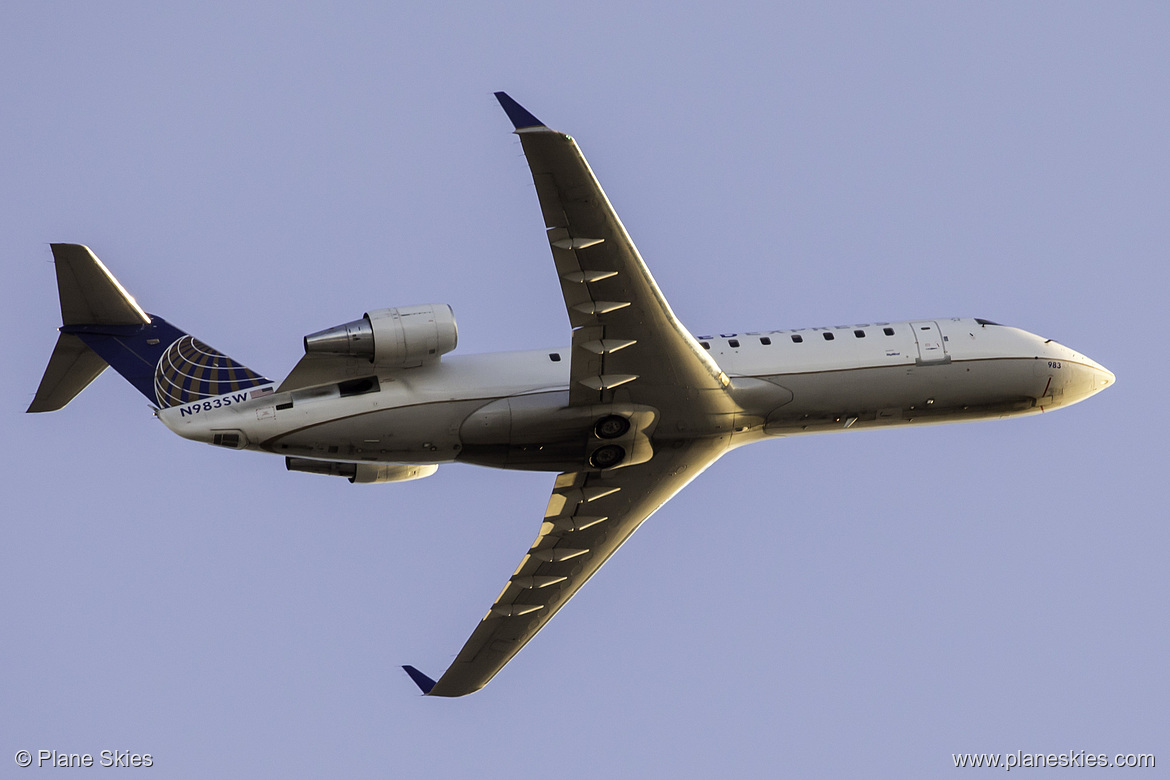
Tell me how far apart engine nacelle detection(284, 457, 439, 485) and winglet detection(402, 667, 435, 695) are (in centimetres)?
580

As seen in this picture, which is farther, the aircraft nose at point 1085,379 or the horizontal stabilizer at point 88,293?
the aircraft nose at point 1085,379

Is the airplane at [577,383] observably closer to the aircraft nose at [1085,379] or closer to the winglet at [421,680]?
the aircraft nose at [1085,379]

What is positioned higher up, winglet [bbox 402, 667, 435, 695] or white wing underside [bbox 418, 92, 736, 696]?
white wing underside [bbox 418, 92, 736, 696]

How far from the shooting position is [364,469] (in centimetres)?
2986

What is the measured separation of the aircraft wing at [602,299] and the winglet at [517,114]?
16 mm

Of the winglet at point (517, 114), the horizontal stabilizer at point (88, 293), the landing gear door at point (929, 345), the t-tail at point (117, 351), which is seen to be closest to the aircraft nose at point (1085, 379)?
the landing gear door at point (929, 345)

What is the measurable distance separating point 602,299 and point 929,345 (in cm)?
781

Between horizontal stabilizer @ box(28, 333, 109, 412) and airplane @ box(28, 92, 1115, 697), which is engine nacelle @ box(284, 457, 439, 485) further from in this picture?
horizontal stabilizer @ box(28, 333, 109, 412)

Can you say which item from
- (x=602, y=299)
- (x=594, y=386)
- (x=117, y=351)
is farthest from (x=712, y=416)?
(x=117, y=351)

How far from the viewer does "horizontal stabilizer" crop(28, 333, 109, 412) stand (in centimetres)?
2997

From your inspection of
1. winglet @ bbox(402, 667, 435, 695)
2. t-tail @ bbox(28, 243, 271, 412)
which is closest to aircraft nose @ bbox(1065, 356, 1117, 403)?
winglet @ bbox(402, 667, 435, 695)

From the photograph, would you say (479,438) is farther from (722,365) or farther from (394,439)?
(722,365)

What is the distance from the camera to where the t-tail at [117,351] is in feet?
94.5

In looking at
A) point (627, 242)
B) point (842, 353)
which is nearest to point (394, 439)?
point (627, 242)
